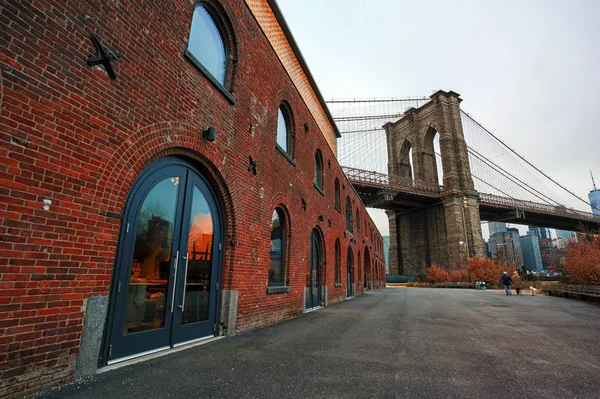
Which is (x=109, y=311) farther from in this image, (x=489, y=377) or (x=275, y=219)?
(x=275, y=219)

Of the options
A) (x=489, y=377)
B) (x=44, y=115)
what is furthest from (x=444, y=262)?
(x=44, y=115)

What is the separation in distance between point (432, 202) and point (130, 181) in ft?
137

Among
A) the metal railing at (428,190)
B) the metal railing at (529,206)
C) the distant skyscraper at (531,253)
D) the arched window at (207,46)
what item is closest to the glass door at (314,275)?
the arched window at (207,46)

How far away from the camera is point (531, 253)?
129500 millimetres

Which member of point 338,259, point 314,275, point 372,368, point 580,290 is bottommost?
point 372,368

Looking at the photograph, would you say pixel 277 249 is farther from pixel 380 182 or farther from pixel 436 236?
pixel 436 236

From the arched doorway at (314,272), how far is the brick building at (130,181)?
7.87 feet

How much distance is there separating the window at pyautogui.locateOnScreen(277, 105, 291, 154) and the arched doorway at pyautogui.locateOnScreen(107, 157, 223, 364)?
384 centimetres

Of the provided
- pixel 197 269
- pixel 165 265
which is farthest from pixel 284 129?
pixel 165 265

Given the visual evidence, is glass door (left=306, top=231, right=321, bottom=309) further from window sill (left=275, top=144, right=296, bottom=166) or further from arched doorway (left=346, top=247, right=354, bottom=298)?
arched doorway (left=346, top=247, right=354, bottom=298)

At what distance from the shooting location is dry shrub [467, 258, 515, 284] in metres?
26.9

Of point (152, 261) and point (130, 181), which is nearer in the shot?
point (130, 181)

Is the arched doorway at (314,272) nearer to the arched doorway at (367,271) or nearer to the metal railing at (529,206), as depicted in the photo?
the arched doorway at (367,271)

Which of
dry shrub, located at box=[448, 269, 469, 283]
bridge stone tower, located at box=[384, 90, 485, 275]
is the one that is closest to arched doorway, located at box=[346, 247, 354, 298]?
dry shrub, located at box=[448, 269, 469, 283]
